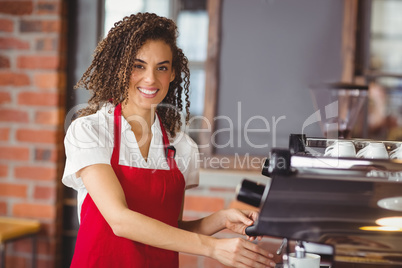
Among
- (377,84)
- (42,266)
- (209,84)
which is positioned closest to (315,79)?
(209,84)

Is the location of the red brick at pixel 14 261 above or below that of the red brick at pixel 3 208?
below

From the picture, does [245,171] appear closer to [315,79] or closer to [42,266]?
[315,79]

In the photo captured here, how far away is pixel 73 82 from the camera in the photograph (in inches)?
103

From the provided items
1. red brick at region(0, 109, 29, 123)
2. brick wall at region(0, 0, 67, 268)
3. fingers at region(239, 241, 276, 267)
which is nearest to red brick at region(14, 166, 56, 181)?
brick wall at region(0, 0, 67, 268)

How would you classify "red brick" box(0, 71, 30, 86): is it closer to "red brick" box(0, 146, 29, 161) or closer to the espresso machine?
"red brick" box(0, 146, 29, 161)

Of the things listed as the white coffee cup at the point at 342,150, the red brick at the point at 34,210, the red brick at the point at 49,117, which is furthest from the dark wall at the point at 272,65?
the white coffee cup at the point at 342,150

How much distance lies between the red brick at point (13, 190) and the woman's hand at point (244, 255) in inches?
67.5

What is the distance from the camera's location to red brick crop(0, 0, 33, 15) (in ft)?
8.28

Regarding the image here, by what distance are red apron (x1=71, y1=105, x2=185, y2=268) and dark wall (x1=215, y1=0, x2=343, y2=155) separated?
102 centimetres

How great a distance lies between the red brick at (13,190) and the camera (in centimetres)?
257

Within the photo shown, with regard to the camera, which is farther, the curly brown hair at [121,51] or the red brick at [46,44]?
the red brick at [46,44]

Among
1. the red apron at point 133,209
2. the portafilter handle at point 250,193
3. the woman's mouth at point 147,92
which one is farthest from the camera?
the woman's mouth at point 147,92

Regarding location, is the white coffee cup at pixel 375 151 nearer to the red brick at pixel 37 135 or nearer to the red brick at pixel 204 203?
the red brick at pixel 204 203

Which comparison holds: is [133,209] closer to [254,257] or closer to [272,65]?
[254,257]
